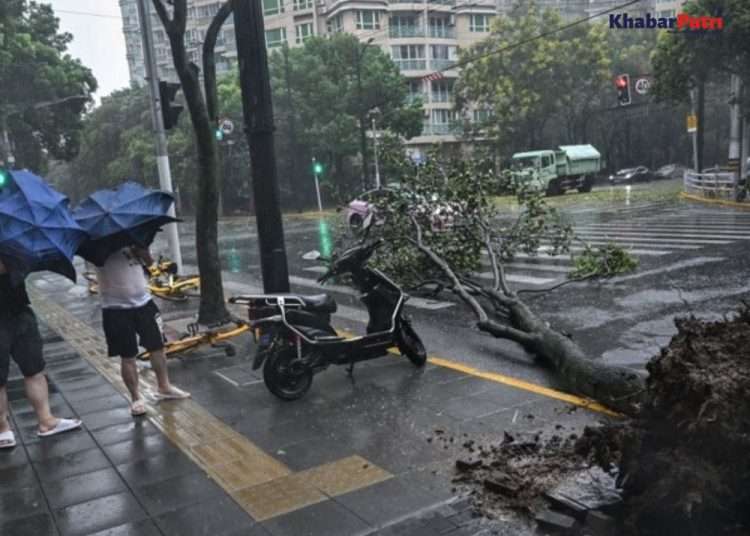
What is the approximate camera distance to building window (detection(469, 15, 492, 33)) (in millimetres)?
59938

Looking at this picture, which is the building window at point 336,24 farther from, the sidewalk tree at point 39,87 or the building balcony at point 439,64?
the sidewalk tree at point 39,87

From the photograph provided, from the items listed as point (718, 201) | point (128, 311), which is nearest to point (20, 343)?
point (128, 311)

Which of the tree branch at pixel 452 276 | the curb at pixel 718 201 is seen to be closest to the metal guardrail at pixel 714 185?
the curb at pixel 718 201

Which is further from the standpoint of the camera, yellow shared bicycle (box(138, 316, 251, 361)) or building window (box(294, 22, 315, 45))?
building window (box(294, 22, 315, 45))

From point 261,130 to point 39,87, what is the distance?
25.2 metres

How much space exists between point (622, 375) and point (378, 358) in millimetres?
2687

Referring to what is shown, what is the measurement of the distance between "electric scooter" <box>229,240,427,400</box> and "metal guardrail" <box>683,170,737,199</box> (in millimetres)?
22078

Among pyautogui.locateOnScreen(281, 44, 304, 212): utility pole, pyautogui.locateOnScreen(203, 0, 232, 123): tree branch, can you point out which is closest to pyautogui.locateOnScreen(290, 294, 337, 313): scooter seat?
pyautogui.locateOnScreen(203, 0, 232, 123): tree branch

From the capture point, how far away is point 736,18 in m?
20.4

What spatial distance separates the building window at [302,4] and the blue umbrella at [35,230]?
2158 inches

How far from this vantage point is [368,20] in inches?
2128

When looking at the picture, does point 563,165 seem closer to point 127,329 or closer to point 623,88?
point 623,88

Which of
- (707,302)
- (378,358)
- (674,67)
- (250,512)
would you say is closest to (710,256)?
(707,302)

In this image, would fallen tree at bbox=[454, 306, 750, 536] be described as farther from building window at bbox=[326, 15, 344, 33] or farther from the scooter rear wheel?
building window at bbox=[326, 15, 344, 33]
